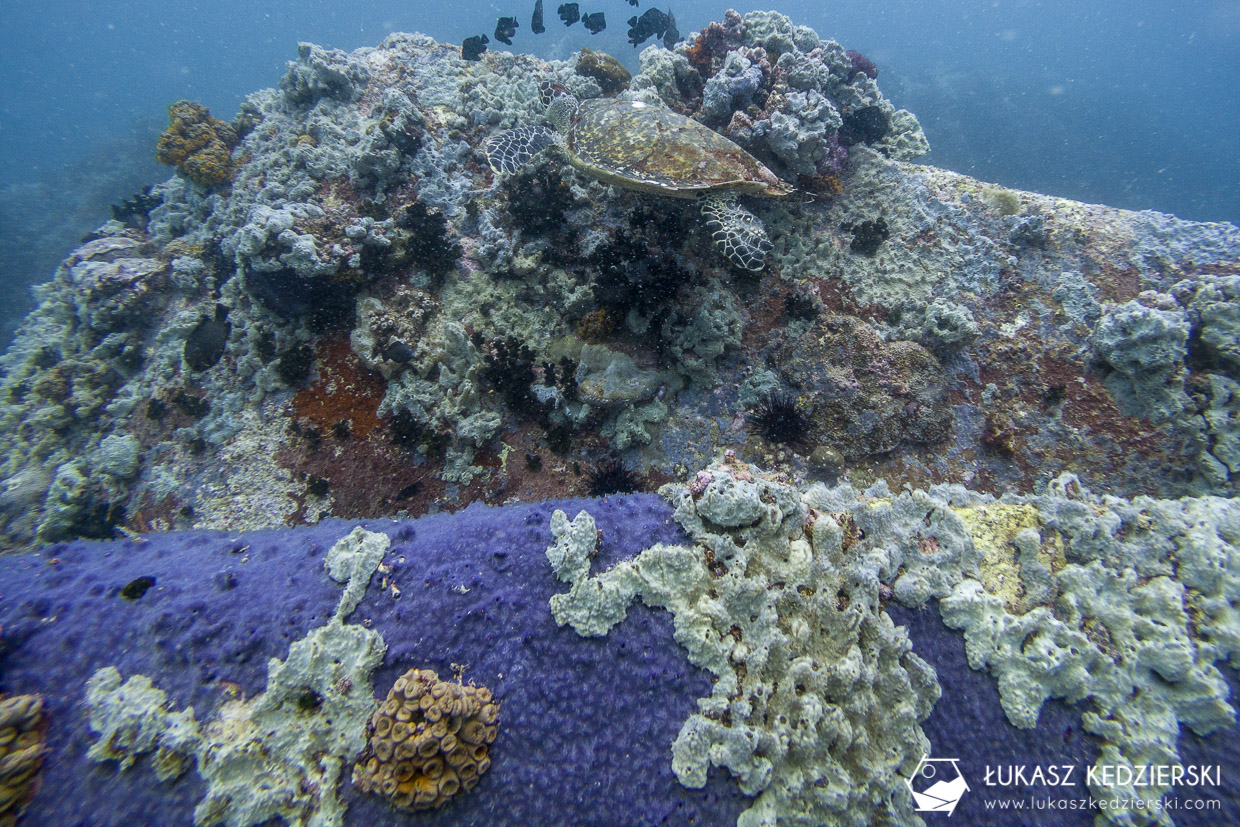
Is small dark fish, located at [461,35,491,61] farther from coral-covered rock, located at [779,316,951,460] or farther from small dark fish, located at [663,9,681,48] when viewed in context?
coral-covered rock, located at [779,316,951,460]

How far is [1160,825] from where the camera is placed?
273 cm

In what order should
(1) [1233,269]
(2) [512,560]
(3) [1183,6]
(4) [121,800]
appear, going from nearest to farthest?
1. (4) [121,800]
2. (2) [512,560]
3. (1) [1233,269]
4. (3) [1183,6]

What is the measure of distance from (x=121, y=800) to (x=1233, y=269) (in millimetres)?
12063

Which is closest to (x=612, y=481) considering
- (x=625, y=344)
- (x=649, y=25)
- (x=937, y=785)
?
(x=625, y=344)

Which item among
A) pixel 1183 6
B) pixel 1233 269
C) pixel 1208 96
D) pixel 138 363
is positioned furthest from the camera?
pixel 1183 6

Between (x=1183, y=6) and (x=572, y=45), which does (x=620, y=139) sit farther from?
(x=1183, y=6)

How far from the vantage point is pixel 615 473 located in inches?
226

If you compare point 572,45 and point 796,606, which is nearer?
point 796,606

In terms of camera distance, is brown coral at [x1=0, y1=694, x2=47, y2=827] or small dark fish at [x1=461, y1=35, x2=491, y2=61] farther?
small dark fish at [x1=461, y1=35, x2=491, y2=61]

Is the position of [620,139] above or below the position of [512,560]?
above

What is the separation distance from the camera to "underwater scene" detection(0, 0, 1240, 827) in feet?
9.42

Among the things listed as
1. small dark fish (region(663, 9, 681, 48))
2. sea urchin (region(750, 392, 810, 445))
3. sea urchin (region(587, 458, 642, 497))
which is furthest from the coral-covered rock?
small dark fish (region(663, 9, 681, 48))

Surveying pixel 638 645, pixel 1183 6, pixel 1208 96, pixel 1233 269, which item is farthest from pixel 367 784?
pixel 1183 6

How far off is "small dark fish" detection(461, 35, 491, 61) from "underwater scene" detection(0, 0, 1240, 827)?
0.66ft
